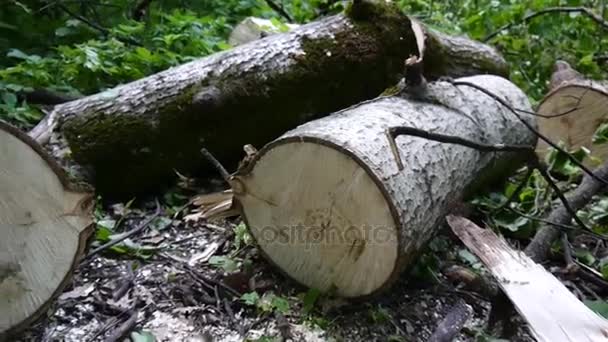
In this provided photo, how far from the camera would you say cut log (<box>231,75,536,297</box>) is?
188cm

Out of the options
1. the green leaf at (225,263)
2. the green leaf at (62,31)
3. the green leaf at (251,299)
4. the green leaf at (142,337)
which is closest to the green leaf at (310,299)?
the green leaf at (251,299)

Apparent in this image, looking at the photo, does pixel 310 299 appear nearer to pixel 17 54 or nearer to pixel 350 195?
pixel 350 195

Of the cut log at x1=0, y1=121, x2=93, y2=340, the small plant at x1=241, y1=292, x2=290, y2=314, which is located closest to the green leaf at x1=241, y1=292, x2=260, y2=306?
the small plant at x1=241, y1=292, x2=290, y2=314

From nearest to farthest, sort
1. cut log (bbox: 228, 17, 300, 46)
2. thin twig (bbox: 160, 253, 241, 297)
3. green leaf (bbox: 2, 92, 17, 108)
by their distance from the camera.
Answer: thin twig (bbox: 160, 253, 241, 297) < green leaf (bbox: 2, 92, 17, 108) < cut log (bbox: 228, 17, 300, 46)

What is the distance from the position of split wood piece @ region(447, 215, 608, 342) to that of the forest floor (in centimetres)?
22

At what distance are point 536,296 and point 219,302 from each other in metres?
1.00

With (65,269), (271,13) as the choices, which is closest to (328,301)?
(65,269)

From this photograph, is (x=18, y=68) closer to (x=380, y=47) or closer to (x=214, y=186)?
(x=214, y=186)

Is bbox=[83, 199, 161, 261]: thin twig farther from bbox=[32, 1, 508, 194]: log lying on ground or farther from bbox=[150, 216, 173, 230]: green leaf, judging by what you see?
bbox=[32, 1, 508, 194]: log lying on ground

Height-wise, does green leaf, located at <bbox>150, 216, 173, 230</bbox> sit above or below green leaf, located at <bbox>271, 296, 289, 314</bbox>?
below

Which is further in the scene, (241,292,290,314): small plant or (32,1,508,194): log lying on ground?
(32,1,508,194): log lying on ground

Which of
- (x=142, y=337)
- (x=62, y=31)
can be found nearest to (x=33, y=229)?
(x=142, y=337)

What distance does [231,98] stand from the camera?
2811 millimetres

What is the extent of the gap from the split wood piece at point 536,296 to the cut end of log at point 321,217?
0.31 m
